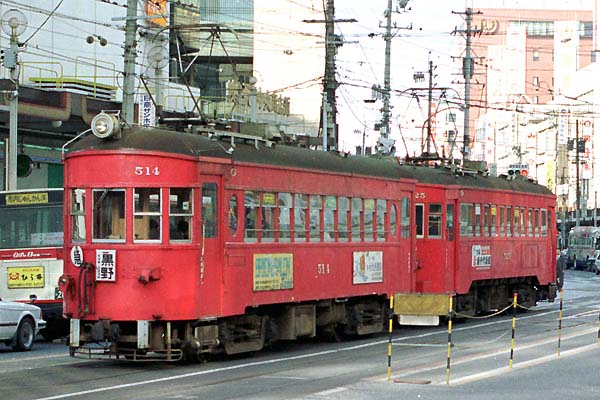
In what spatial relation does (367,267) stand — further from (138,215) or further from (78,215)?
(78,215)

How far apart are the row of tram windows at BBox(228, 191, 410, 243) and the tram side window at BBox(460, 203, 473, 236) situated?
11.6ft

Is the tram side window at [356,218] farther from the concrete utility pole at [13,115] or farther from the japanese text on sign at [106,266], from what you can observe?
the concrete utility pole at [13,115]

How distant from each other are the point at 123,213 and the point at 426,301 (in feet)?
14.8

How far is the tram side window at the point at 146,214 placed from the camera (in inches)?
742

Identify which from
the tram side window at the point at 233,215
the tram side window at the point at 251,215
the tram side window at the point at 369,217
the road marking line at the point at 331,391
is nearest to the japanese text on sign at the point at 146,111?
the tram side window at the point at 369,217

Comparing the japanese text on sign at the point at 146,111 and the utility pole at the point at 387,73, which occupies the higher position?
the utility pole at the point at 387,73

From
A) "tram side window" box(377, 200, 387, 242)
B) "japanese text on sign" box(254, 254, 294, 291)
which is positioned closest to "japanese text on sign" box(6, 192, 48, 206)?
"japanese text on sign" box(254, 254, 294, 291)

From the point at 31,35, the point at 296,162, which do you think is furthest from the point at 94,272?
the point at 31,35

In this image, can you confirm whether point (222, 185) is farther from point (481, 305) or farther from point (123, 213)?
point (481, 305)

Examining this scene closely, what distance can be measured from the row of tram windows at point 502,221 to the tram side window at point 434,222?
3.13ft

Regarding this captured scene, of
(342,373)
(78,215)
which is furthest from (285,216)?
(342,373)

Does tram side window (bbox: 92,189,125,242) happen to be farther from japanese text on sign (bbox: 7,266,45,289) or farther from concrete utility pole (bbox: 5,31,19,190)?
concrete utility pole (bbox: 5,31,19,190)

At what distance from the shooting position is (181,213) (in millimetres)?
19125

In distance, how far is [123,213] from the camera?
1892cm
